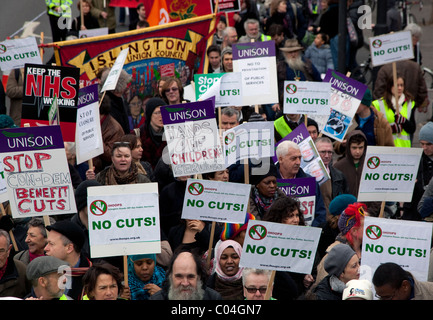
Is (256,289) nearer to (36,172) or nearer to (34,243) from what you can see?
(34,243)

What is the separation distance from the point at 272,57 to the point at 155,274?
155 inches

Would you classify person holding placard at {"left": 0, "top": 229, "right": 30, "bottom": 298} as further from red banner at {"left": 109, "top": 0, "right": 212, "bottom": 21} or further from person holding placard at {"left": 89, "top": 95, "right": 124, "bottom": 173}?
red banner at {"left": 109, "top": 0, "right": 212, "bottom": 21}

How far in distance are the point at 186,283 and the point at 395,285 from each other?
1.43 meters

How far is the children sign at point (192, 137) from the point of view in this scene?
7852 millimetres

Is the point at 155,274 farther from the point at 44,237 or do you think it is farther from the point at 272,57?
the point at 272,57

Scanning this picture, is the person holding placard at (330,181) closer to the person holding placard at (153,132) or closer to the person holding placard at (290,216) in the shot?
the person holding placard at (290,216)

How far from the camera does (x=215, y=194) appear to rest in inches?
284

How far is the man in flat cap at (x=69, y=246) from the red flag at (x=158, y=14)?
782cm

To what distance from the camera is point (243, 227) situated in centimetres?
710

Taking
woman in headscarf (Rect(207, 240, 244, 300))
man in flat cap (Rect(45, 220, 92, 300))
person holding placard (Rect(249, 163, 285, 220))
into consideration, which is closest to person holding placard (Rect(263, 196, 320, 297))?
woman in headscarf (Rect(207, 240, 244, 300))

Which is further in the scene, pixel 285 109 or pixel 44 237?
pixel 285 109

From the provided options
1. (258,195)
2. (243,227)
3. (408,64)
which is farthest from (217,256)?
(408,64)

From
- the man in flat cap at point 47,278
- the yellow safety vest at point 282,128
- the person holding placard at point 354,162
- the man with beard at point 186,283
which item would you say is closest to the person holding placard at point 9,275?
the man in flat cap at point 47,278
